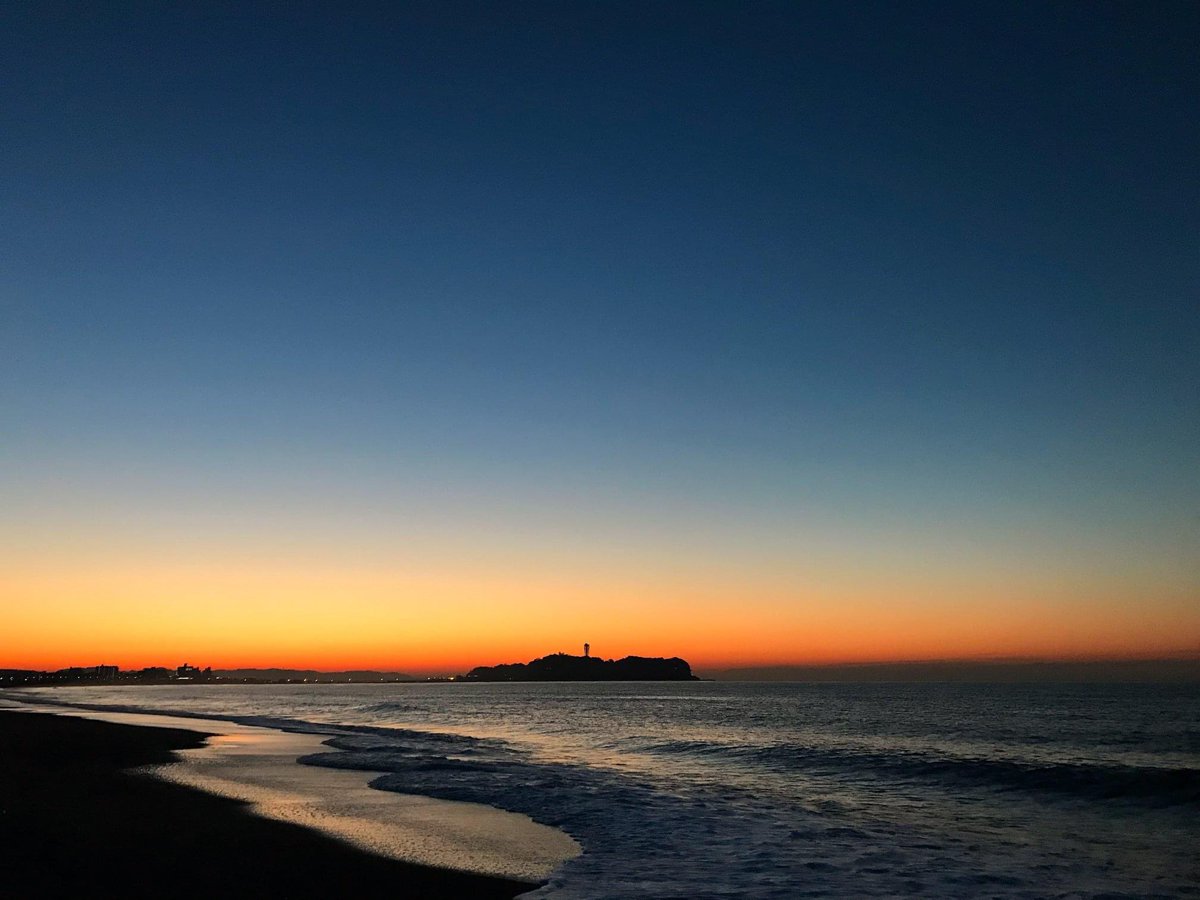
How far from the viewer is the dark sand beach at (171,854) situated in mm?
12180

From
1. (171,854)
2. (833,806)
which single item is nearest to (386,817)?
(171,854)

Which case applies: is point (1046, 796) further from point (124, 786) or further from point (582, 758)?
point (124, 786)

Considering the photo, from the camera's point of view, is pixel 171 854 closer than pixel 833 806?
Yes

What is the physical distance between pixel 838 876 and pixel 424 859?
23.5 ft

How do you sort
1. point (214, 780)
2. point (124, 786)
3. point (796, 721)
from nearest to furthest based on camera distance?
point (124, 786) → point (214, 780) → point (796, 721)

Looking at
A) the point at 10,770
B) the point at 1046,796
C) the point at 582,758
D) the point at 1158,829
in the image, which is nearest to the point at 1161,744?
the point at 1046,796

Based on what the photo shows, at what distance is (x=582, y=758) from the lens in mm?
35094

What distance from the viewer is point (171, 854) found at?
14328 millimetres

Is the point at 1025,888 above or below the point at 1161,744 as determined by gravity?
above

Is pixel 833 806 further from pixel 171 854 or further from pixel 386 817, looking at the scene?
pixel 171 854

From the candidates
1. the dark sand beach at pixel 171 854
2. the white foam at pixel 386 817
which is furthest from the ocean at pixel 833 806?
the dark sand beach at pixel 171 854

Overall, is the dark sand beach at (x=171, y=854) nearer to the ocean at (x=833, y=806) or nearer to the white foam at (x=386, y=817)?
the white foam at (x=386, y=817)

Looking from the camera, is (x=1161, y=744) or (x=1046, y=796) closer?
(x=1046, y=796)

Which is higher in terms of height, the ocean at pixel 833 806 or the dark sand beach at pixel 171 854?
the dark sand beach at pixel 171 854
